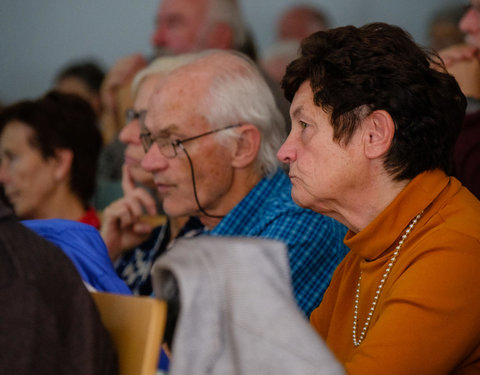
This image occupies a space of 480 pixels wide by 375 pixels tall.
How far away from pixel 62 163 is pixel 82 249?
165 cm

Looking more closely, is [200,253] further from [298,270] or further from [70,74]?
[70,74]

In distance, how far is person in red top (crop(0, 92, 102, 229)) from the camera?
3.08 metres

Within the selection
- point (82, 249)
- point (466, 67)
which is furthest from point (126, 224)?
point (466, 67)

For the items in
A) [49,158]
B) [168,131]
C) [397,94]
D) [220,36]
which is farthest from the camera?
[220,36]

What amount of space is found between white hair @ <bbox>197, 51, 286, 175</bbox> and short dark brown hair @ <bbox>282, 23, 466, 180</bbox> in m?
0.70

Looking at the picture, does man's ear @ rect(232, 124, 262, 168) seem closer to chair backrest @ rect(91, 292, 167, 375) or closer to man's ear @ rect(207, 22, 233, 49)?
chair backrest @ rect(91, 292, 167, 375)

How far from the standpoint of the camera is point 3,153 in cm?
313

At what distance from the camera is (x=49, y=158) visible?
3.09 metres

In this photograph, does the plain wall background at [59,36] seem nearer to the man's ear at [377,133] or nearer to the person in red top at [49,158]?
the person in red top at [49,158]

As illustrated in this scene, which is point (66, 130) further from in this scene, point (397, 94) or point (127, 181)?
point (397, 94)

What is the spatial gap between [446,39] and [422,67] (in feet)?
7.79

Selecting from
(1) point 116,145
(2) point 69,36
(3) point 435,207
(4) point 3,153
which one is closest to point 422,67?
(3) point 435,207

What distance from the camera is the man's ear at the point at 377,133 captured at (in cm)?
147

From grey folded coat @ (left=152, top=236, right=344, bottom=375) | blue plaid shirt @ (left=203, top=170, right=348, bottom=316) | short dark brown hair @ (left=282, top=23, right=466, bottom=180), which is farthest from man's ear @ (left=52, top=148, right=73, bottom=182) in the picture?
grey folded coat @ (left=152, top=236, right=344, bottom=375)
